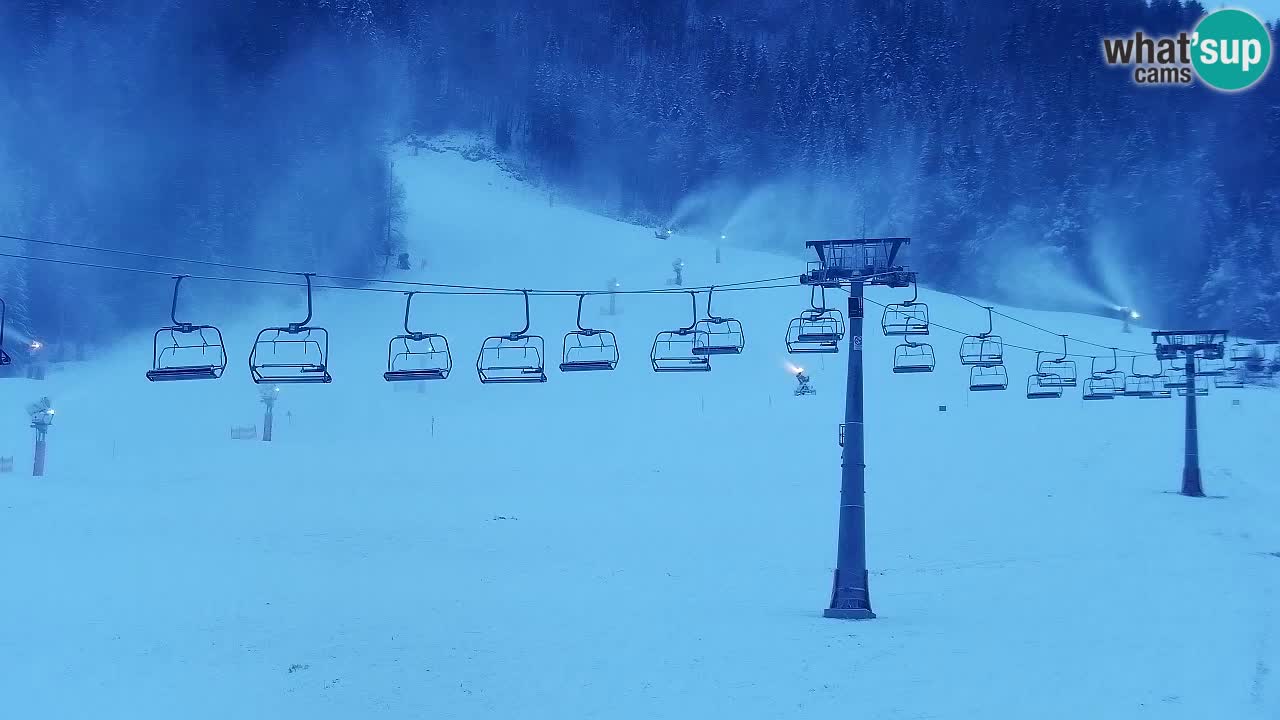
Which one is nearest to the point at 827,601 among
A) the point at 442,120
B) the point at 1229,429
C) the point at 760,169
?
the point at 1229,429

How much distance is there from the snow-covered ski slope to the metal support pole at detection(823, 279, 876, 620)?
71 centimetres

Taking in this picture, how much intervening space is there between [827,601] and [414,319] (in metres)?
63.3

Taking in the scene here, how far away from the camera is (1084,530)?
40.6 m

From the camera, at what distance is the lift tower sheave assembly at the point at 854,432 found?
23000mm

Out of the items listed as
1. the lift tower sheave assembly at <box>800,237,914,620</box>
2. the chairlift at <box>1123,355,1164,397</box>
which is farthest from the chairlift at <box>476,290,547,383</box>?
the chairlift at <box>1123,355,1164,397</box>

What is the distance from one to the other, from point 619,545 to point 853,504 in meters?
15.5

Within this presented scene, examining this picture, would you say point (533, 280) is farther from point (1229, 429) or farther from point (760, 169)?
point (760, 169)

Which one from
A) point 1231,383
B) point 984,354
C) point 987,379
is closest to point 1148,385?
point 987,379

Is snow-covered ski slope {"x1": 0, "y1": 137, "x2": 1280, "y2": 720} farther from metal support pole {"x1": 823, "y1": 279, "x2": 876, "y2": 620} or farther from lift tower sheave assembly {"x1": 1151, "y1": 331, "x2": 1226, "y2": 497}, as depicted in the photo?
lift tower sheave assembly {"x1": 1151, "y1": 331, "x2": 1226, "y2": 497}

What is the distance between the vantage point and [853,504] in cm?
2339

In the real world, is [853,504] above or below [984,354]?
below

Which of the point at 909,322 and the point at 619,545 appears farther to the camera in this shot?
the point at 619,545

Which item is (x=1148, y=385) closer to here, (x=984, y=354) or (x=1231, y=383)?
(x=1231, y=383)

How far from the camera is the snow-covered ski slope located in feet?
65.5
